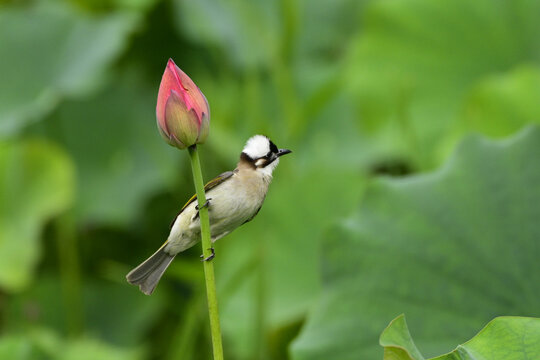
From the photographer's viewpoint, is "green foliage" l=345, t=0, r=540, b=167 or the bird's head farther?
"green foliage" l=345, t=0, r=540, b=167

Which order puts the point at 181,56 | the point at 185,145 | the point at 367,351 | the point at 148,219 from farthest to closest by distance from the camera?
the point at 181,56, the point at 148,219, the point at 367,351, the point at 185,145

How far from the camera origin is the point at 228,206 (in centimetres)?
111

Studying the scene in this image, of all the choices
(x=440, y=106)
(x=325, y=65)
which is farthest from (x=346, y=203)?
(x=325, y=65)

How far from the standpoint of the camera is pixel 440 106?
3.52m

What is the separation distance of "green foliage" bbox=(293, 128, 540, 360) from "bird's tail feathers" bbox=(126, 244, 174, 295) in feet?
2.18

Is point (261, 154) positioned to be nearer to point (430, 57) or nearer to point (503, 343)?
point (503, 343)

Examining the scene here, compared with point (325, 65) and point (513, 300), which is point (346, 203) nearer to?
point (513, 300)

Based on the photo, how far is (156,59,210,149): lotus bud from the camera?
98 cm

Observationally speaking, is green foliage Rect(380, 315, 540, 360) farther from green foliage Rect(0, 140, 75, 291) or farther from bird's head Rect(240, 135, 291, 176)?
green foliage Rect(0, 140, 75, 291)

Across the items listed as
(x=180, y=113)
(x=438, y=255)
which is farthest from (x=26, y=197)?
(x=180, y=113)

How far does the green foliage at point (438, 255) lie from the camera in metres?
1.71

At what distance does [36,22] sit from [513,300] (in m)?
2.45

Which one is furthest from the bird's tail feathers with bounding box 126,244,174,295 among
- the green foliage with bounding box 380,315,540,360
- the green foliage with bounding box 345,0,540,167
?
the green foliage with bounding box 345,0,540,167

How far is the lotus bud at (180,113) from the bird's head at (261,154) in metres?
0.14
